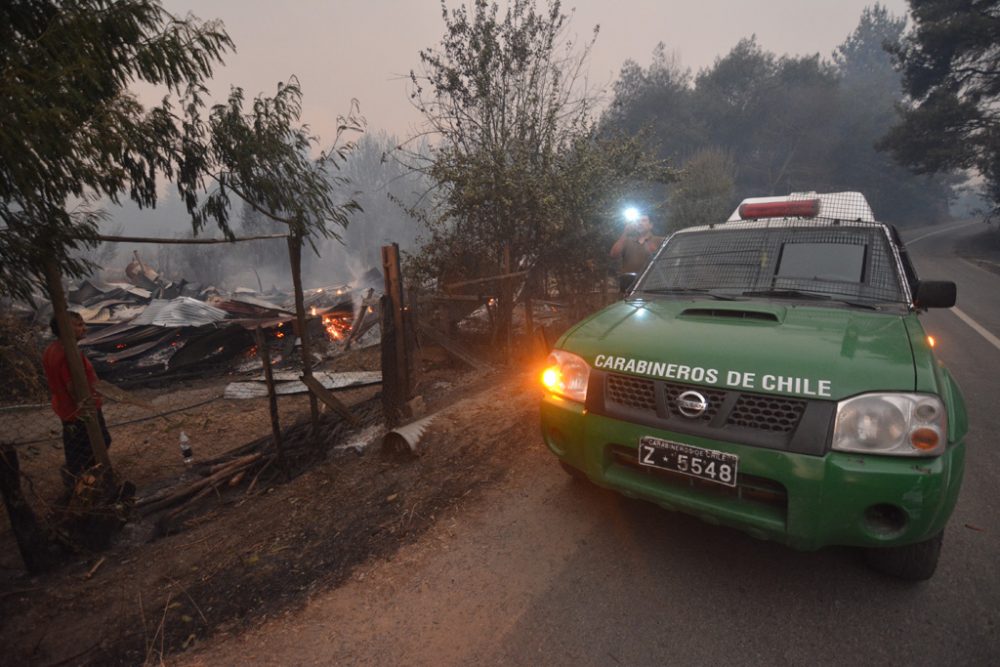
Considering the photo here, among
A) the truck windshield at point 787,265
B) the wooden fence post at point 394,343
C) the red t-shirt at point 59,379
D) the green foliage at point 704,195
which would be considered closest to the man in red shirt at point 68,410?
the red t-shirt at point 59,379

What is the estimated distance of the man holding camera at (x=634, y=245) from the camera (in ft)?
24.9

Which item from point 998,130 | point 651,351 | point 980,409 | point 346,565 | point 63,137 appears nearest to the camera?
point 63,137

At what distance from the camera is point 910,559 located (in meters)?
2.32

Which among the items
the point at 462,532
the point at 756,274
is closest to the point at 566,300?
the point at 756,274

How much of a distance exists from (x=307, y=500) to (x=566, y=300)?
5.78 metres

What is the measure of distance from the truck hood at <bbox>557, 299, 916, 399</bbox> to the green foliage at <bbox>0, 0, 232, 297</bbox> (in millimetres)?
2596

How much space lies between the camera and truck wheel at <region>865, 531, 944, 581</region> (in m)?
2.29

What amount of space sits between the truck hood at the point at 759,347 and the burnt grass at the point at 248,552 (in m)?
1.62

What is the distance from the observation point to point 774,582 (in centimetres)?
245

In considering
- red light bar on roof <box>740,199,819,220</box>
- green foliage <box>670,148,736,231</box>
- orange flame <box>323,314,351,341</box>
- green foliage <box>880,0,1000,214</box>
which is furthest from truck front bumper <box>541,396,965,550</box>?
green foliage <box>880,0,1000,214</box>

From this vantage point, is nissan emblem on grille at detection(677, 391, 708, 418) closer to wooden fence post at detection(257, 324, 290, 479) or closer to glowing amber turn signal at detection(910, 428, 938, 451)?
glowing amber turn signal at detection(910, 428, 938, 451)

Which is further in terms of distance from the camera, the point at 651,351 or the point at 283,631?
the point at 651,351

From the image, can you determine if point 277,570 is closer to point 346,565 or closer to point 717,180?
point 346,565

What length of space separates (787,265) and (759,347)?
1.32m
